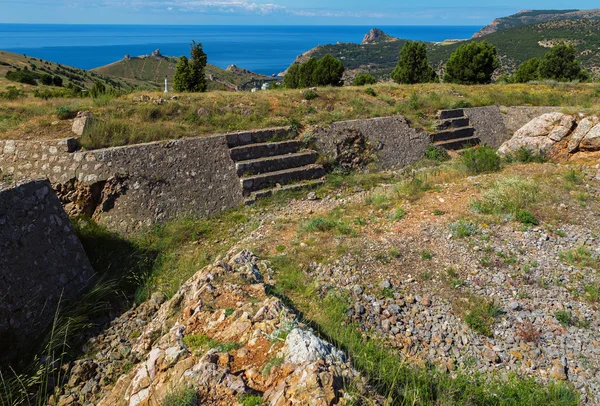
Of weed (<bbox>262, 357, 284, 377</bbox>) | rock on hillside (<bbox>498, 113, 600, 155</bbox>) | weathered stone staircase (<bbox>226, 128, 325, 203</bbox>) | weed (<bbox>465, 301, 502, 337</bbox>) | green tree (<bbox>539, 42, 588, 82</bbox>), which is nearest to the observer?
weed (<bbox>262, 357, 284, 377</bbox>)

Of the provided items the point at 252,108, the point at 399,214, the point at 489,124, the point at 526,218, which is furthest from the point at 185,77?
Answer: the point at 526,218

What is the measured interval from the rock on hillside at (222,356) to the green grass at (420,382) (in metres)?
0.63

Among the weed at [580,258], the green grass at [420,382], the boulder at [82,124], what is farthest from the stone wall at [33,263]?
the weed at [580,258]

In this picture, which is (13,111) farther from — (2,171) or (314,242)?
(314,242)

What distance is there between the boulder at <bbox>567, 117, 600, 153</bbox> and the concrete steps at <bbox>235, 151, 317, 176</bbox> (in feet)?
27.0

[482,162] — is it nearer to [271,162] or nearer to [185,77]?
[271,162]

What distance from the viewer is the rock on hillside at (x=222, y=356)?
350 centimetres

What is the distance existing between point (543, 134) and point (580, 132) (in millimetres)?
1042

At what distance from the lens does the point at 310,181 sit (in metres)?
12.7

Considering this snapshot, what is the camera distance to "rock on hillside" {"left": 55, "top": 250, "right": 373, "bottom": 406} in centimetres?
350

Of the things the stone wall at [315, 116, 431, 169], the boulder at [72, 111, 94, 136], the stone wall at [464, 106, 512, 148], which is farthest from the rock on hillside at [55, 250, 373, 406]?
the stone wall at [464, 106, 512, 148]

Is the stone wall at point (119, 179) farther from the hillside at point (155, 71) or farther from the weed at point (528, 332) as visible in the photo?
the hillside at point (155, 71)

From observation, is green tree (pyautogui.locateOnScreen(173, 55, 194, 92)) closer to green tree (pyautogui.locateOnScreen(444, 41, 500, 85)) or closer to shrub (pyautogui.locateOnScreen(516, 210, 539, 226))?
shrub (pyautogui.locateOnScreen(516, 210, 539, 226))

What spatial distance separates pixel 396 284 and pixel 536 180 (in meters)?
6.34
